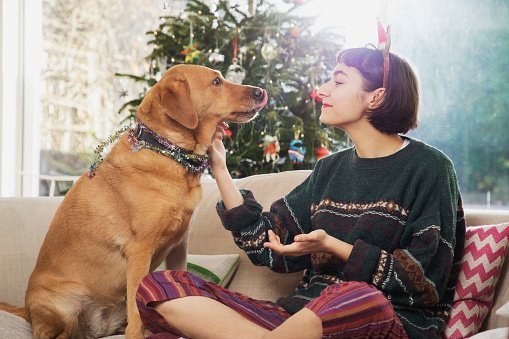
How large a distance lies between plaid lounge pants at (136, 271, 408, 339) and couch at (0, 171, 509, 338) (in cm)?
42

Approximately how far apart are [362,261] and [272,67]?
89.6 inches

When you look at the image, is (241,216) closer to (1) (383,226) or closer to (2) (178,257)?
(2) (178,257)

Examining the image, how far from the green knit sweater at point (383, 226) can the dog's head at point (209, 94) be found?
263 millimetres

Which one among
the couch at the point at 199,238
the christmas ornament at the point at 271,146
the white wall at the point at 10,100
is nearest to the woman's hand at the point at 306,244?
the couch at the point at 199,238

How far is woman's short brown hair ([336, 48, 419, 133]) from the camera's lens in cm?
198

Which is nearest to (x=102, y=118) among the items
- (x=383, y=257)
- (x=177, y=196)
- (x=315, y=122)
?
(x=315, y=122)

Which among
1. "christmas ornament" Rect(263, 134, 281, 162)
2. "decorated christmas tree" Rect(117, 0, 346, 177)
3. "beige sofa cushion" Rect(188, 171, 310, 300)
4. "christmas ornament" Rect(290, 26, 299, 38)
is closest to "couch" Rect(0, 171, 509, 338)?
"beige sofa cushion" Rect(188, 171, 310, 300)

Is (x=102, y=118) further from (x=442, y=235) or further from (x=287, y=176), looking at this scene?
(x=442, y=235)

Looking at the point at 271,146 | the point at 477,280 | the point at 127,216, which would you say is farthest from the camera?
the point at 271,146

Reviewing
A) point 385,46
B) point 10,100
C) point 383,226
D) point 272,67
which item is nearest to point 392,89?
point 385,46

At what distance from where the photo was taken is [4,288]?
7.79ft

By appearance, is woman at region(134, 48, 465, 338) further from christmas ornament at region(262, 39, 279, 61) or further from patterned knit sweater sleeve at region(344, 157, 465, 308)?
christmas ornament at region(262, 39, 279, 61)

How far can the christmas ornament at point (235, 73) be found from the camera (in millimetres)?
3874

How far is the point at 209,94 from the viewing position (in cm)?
220
